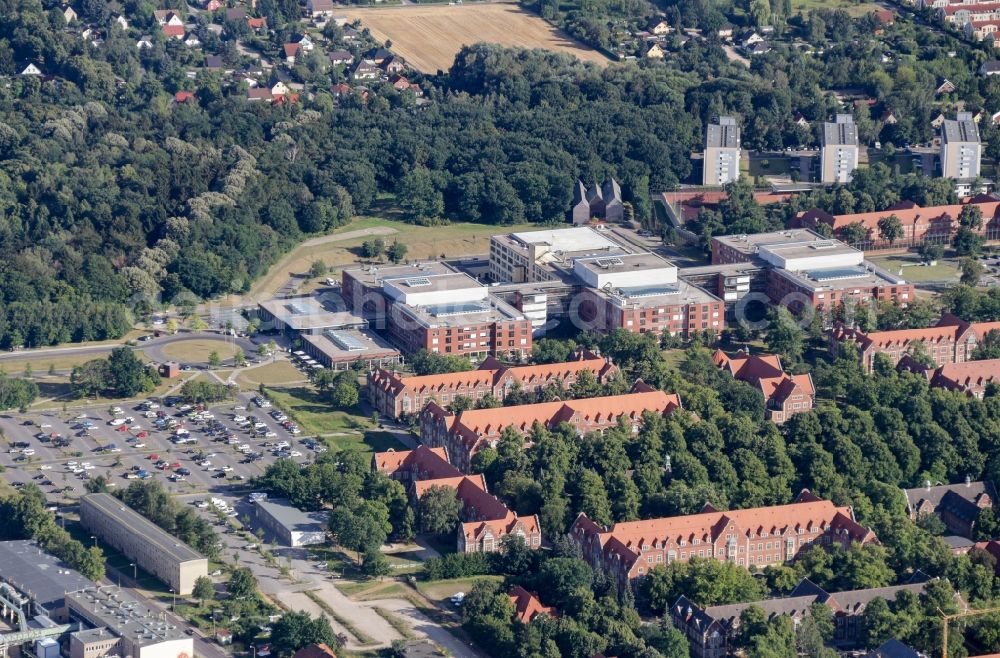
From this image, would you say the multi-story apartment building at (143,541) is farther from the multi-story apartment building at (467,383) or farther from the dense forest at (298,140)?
the dense forest at (298,140)

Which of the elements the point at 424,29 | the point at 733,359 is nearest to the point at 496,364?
the point at 733,359

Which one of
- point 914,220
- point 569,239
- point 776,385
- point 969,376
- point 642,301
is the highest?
point 914,220

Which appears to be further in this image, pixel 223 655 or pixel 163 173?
pixel 163 173

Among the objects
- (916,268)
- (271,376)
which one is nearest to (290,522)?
(271,376)

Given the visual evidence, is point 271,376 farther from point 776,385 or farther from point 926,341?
point 926,341

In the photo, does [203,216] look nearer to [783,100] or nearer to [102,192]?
[102,192]

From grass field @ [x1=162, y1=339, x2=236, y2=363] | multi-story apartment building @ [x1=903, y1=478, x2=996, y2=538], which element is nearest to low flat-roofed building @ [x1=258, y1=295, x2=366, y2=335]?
grass field @ [x1=162, y1=339, x2=236, y2=363]

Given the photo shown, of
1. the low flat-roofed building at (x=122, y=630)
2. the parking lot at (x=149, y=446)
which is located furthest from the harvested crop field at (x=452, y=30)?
the low flat-roofed building at (x=122, y=630)
